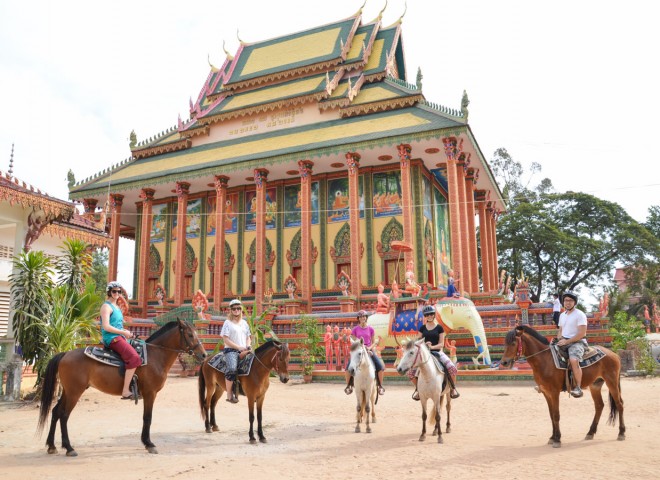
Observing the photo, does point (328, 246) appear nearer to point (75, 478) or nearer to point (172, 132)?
point (172, 132)

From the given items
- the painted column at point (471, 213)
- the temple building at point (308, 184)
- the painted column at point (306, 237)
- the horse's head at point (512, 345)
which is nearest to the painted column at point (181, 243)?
the temple building at point (308, 184)

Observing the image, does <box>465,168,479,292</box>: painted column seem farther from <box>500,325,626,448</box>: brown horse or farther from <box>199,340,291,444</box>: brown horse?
<box>199,340,291,444</box>: brown horse

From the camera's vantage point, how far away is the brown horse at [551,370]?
7.79m

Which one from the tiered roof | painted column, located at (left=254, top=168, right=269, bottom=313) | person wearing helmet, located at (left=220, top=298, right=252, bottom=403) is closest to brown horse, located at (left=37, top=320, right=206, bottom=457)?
person wearing helmet, located at (left=220, top=298, right=252, bottom=403)

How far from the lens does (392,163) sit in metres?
25.7

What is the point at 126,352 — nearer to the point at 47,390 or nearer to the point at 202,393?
the point at 47,390

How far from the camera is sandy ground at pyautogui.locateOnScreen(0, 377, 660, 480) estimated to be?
19.8 ft

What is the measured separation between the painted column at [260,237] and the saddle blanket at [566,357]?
1725 centimetres

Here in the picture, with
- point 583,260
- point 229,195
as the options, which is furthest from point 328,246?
point 583,260

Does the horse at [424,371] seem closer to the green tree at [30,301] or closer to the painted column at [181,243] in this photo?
the green tree at [30,301]

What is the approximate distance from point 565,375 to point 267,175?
2040 centimetres

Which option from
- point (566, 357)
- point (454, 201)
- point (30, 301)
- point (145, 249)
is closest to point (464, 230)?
point (454, 201)

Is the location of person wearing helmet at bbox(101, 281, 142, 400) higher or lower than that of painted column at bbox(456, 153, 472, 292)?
lower

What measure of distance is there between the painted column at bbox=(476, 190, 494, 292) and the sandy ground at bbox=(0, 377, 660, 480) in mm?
17652
